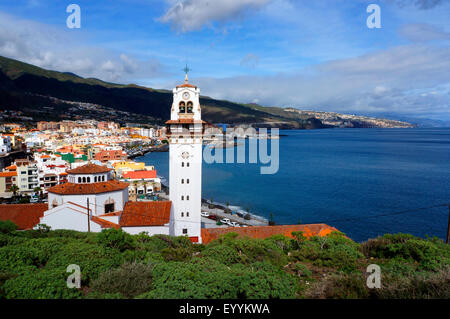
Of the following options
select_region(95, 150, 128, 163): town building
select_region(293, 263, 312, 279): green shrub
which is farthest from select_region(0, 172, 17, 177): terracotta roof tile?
select_region(293, 263, 312, 279): green shrub

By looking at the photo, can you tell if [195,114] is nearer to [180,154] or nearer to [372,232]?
[180,154]

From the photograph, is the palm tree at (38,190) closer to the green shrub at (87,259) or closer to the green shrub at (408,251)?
the green shrub at (87,259)

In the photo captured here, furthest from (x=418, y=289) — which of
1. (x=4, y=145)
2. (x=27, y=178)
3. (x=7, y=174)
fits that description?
(x=4, y=145)

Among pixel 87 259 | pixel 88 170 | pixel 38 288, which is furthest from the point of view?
pixel 88 170

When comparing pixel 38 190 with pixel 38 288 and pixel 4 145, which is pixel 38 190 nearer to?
pixel 4 145

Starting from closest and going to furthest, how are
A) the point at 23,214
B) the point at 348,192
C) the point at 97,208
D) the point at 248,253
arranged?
the point at 248,253 → the point at 97,208 → the point at 23,214 → the point at 348,192

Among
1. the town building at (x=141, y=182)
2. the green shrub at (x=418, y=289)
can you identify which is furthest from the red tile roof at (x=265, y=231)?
the town building at (x=141, y=182)
